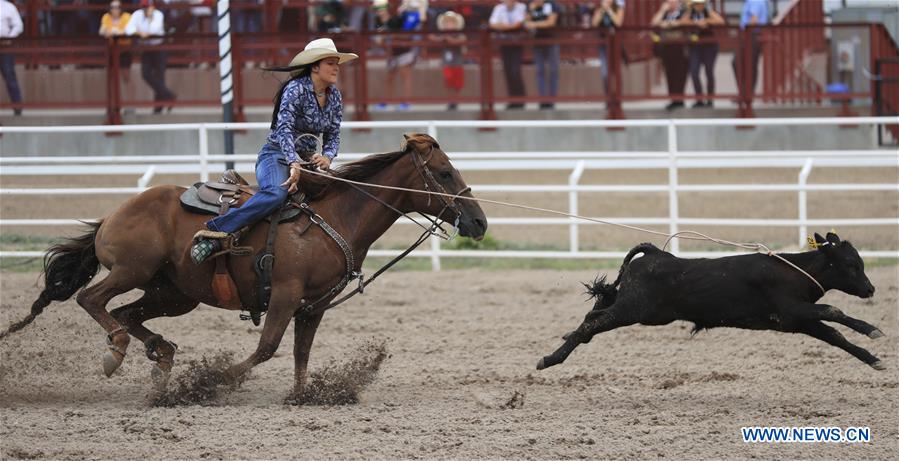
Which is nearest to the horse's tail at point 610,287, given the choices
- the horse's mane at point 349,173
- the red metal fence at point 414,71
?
the horse's mane at point 349,173

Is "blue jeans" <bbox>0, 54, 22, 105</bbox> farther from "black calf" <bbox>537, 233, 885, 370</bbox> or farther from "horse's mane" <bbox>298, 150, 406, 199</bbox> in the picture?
"black calf" <bbox>537, 233, 885, 370</bbox>

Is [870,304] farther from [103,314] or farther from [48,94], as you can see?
[48,94]

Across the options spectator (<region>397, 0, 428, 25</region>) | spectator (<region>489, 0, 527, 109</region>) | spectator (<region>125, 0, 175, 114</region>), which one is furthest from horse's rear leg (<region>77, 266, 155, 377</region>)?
spectator (<region>397, 0, 428, 25</region>)

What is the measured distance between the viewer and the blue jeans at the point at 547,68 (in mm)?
14367

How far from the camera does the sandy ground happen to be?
570 cm

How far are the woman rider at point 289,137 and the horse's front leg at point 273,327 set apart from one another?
0.44 m

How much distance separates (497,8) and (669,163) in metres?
4.09

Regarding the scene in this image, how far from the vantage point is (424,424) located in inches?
242

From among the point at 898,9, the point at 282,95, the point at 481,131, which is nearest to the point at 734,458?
the point at 282,95

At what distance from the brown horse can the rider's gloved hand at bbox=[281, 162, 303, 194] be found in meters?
0.14

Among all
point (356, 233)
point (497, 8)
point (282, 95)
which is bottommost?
point (356, 233)

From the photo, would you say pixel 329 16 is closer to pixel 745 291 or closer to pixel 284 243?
pixel 284 243

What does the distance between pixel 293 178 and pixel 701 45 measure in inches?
348

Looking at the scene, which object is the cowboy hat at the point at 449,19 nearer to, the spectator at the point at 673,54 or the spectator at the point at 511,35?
the spectator at the point at 511,35
